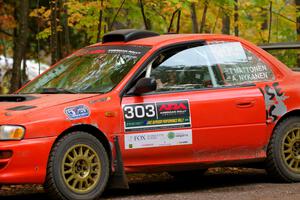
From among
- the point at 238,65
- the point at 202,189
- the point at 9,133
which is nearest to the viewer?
the point at 9,133

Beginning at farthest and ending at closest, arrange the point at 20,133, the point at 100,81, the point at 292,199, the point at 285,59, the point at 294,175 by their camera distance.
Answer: the point at 285,59 < the point at 294,175 < the point at 100,81 < the point at 292,199 < the point at 20,133

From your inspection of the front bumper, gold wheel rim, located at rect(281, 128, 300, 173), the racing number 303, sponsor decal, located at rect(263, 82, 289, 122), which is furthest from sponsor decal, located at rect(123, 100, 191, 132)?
gold wheel rim, located at rect(281, 128, 300, 173)

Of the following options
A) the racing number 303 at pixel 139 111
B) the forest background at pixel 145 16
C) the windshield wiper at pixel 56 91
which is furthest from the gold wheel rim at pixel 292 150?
the forest background at pixel 145 16

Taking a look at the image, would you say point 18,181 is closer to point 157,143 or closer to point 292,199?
point 157,143

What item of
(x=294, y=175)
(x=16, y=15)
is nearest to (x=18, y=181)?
(x=294, y=175)

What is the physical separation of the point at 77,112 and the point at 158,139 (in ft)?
3.14

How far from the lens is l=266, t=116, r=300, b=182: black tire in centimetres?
907

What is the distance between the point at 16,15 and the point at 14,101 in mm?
17625

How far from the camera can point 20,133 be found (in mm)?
7375

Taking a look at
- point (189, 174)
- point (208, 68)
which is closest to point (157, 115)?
point (208, 68)

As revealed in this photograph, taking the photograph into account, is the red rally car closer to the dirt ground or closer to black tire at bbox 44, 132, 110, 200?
black tire at bbox 44, 132, 110, 200

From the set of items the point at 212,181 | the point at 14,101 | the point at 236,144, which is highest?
the point at 14,101

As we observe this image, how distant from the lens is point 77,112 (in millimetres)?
7727

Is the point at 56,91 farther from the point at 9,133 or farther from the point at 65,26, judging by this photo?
the point at 65,26
